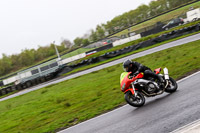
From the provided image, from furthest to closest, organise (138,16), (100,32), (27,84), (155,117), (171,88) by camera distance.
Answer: (138,16) < (100,32) < (27,84) < (171,88) < (155,117)

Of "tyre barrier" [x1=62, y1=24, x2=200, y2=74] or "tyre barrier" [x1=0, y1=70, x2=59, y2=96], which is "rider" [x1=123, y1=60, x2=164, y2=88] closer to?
"tyre barrier" [x1=62, y1=24, x2=200, y2=74]

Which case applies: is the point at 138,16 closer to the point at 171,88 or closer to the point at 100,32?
the point at 100,32

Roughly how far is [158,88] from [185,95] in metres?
0.99

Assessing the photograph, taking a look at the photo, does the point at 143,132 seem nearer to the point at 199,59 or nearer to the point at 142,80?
the point at 142,80

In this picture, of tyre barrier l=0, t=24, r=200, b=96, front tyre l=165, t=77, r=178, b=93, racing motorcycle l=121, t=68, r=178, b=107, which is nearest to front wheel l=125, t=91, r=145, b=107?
racing motorcycle l=121, t=68, r=178, b=107

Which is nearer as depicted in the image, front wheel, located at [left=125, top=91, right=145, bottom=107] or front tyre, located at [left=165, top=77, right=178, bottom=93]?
front wheel, located at [left=125, top=91, right=145, bottom=107]

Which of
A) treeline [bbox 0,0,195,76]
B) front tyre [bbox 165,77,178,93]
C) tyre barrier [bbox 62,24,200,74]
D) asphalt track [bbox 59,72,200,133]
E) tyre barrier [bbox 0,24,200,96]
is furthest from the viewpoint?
treeline [bbox 0,0,195,76]

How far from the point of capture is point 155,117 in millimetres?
6883

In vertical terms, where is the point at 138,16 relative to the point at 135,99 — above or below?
above

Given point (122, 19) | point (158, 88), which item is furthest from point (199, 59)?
point (122, 19)

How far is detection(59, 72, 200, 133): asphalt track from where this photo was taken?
6087 mm

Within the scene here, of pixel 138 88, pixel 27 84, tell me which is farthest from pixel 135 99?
pixel 27 84

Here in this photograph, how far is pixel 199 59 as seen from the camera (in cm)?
1382

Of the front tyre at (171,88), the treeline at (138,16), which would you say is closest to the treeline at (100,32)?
the treeline at (138,16)
